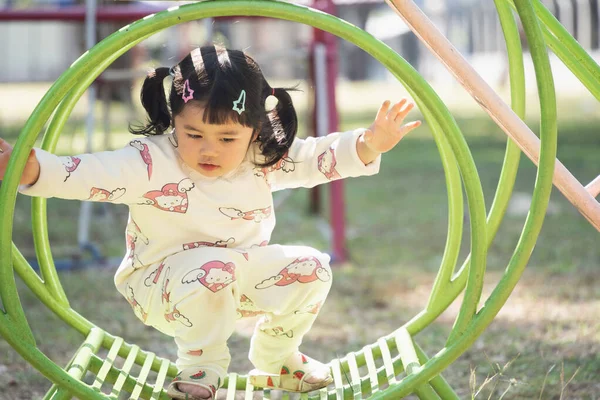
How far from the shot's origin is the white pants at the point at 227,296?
6.97ft

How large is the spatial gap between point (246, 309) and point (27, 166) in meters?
0.69

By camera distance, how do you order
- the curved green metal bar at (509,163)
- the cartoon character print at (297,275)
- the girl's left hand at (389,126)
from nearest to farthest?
1. the girl's left hand at (389,126)
2. the cartoon character print at (297,275)
3. the curved green metal bar at (509,163)

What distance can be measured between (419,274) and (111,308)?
160 centimetres

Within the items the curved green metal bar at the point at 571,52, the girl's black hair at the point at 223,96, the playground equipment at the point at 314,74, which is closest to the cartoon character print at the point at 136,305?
the girl's black hair at the point at 223,96

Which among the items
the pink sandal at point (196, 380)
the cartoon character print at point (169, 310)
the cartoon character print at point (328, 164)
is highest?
the cartoon character print at point (328, 164)

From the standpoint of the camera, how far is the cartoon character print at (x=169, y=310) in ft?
7.00

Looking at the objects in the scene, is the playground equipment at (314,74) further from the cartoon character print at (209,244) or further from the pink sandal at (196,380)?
the pink sandal at (196,380)

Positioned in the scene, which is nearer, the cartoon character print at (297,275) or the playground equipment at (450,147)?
the playground equipment at (450,147)

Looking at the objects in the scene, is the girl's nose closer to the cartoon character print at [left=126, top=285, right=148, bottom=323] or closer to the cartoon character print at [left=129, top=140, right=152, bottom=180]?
the cartoon character print at [left=129, top=140, right=152, bottom=180]

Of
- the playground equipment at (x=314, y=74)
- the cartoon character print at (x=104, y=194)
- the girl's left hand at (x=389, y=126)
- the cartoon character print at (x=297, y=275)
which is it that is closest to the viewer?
the cartoon character print at (x=104, y=194)

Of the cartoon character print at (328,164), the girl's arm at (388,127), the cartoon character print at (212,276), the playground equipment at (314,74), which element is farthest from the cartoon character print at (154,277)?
the playground equipment at (314,74)

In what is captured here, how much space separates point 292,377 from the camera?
243cm

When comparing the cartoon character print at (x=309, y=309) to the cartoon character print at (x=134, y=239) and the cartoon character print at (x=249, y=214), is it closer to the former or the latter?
the cartoon character print at (x=249, y=214)

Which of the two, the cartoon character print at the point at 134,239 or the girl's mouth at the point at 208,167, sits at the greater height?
the girl's mouth at the point at 208,167
